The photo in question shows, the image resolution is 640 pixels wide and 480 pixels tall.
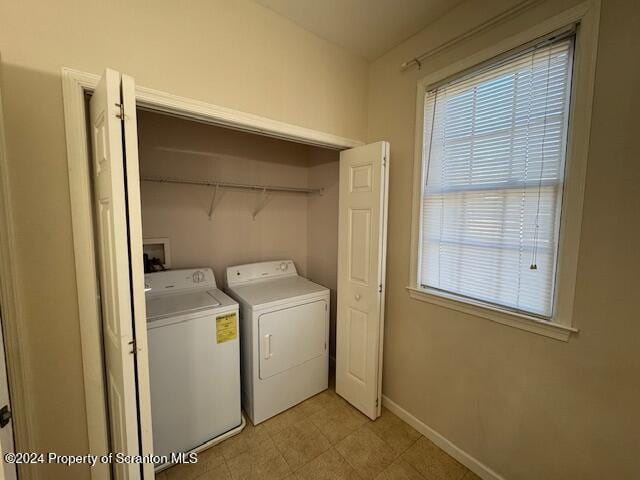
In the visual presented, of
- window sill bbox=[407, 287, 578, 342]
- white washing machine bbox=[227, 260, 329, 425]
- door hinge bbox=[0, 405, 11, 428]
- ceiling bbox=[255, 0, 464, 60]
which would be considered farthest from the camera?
white washing machine bbox=[227, 260, 329, 425]

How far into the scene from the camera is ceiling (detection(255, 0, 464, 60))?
150 cm

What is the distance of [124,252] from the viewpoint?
88 centimetres

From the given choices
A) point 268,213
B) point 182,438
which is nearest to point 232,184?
point 268,213

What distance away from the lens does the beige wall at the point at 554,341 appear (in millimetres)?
1044

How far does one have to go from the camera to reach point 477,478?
1.53 metres

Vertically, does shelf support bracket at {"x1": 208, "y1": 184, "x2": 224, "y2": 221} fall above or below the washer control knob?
above

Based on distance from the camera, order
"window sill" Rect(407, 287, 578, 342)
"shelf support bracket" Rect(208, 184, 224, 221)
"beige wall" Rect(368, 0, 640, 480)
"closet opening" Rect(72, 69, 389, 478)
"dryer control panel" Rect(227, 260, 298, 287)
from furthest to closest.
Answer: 1. "shelf support bracket" Rect(208, 184, 224, 221)
2. "dryer control panel" Rect(227, 260, 298, 287)
3. "window sill" Rect(407, 287, 578, 342)
4. "beige wall" Rect(368, 0, 640, 480)
5. "closet opening" Rect(72, 69, 389, 478)

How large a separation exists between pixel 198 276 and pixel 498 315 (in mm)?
2096

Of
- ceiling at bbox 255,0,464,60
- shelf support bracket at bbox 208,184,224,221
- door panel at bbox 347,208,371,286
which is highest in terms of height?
ceiling at bbox 255,0,464,60

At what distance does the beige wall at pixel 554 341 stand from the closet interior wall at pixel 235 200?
98cm

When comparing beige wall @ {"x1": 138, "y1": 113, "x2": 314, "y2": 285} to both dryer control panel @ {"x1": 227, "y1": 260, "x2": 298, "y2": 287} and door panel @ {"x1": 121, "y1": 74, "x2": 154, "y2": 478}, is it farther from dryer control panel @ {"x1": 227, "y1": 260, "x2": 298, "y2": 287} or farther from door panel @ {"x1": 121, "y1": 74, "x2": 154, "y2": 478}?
door panel @ {"x1": 121, "y1": 74, "x2": 154, "y2": 478}

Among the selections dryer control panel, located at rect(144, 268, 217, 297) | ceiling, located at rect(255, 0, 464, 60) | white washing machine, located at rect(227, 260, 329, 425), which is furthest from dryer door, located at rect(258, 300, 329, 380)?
ceiling, located at rect(255, 0, 464, 60)

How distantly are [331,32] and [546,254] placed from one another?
1861 mm

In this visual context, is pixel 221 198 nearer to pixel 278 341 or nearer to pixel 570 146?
pixel 278 341
